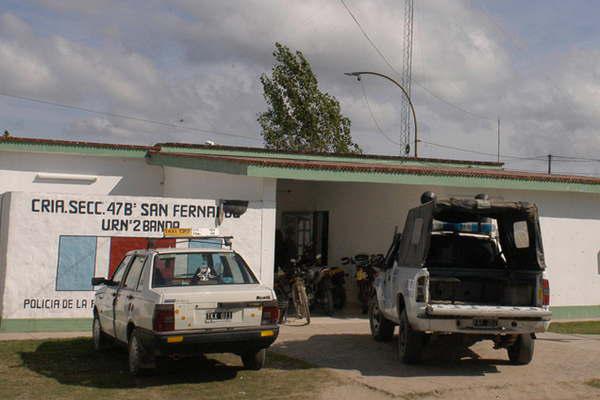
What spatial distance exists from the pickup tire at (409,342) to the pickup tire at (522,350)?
1.24 m

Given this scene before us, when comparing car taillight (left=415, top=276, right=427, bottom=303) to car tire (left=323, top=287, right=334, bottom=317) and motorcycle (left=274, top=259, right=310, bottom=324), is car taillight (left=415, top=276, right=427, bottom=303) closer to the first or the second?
motorcycle (left=274, top=259, right=310, bottom=324)

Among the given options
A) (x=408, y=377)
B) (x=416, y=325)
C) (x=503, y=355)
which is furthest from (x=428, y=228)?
(x=503, y=355)

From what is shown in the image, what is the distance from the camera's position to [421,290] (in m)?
10.1

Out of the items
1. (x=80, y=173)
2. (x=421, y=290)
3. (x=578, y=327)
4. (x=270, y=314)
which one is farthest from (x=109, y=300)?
(x=578, y=327)

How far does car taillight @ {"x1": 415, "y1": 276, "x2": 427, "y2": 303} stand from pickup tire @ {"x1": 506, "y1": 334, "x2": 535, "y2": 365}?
5.15ft

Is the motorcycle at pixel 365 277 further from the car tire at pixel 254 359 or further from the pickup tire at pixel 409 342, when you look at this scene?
the car tire at pixel 254 359

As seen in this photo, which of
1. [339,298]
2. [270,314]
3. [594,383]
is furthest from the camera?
[339,298]

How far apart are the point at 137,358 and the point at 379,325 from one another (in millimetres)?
4630

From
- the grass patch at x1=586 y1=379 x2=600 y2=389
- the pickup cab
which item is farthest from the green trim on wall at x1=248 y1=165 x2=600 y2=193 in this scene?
the grass patch at x1=586 y1=379 x2=600 y2=389

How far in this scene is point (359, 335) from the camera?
45.1 feet

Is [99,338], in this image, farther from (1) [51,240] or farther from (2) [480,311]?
(2) [480,311]

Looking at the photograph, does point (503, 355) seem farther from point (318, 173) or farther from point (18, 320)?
Answer: point (18, 320)

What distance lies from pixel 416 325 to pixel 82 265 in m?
6.25

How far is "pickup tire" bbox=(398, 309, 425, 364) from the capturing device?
1047 centimetres
